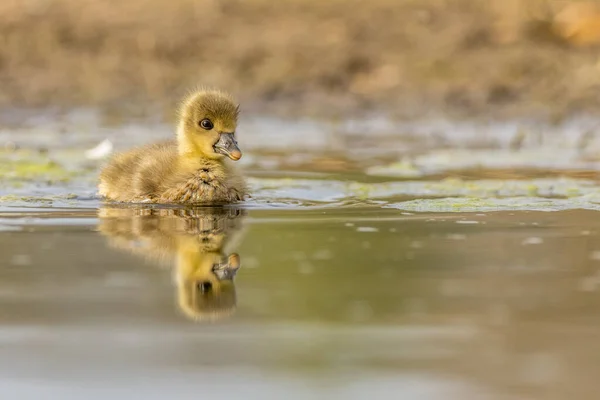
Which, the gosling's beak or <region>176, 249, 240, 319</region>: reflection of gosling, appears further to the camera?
the gosling's beak

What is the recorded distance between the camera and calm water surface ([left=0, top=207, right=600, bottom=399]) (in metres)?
4.68

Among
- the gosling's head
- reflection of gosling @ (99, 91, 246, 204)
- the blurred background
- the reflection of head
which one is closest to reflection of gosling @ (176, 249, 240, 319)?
the reflection of head

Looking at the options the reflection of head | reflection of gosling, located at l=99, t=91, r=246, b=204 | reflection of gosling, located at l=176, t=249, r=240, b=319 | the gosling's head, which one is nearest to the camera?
reflection of gosling, located at l=176, t=249, r=240, b=319

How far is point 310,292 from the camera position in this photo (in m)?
6.25

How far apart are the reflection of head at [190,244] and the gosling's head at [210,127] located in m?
0.46

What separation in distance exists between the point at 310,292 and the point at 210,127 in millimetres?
3341

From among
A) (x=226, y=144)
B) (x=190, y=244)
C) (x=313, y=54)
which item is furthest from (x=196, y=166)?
(x=313, y=54)

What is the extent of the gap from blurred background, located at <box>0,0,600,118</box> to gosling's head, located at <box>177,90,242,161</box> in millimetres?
7764

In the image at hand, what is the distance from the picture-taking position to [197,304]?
598 centimetres

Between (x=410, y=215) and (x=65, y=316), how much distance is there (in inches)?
139

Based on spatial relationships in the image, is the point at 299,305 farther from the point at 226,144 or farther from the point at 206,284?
the point at 226,144

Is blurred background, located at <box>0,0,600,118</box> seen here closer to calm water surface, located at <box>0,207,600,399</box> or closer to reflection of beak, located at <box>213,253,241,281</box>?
calm water surface, located at <box>0,207,600,399</box>

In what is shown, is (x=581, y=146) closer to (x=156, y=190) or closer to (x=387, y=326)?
(x=156, y=190)

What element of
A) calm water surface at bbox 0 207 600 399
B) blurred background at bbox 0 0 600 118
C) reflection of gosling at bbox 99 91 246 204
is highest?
blurred background at bbox 0 0 600 118
